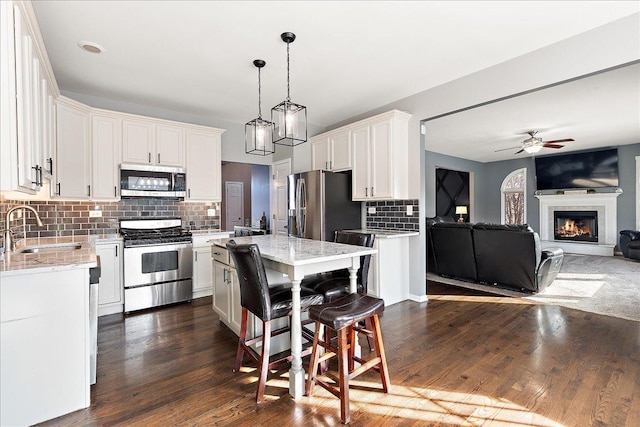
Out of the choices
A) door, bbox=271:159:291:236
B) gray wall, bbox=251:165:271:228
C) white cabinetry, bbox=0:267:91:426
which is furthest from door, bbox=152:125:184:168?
gray wall, bbox=251:165:271:228

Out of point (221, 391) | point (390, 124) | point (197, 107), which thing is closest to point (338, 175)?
point (390, 124)

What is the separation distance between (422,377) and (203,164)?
149 inches

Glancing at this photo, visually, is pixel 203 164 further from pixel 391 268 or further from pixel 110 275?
pixel 391 268

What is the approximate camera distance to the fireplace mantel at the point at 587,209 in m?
7.44

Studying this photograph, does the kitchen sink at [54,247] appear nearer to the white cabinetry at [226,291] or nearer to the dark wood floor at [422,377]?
the dark wood floor at [422,377]

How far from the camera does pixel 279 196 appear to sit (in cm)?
560

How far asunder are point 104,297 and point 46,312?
1.91 m

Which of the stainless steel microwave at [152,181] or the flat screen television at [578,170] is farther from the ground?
the flat screen television at [578,170]

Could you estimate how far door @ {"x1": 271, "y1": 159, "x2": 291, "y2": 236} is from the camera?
5.45m

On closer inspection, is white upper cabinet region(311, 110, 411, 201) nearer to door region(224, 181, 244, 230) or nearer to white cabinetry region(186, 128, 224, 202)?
white cabinetry region(186, 128, 224, 202)

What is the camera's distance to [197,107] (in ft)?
14.4

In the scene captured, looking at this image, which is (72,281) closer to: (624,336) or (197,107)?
(197,107)

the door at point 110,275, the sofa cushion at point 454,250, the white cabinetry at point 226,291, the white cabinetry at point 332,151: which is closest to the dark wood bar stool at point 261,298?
the white cabinetry at point 226,291

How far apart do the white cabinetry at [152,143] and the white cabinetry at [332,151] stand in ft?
6.70
